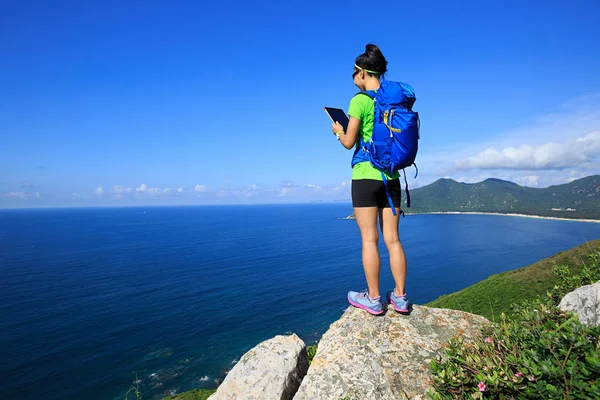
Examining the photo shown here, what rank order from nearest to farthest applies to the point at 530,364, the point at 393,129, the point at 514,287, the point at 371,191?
the point at 530,364, the point at 393,129, the point at 371,191, the point at 514,287

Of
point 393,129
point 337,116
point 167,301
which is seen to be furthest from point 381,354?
point 167,301

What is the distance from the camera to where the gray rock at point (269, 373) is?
588 cm

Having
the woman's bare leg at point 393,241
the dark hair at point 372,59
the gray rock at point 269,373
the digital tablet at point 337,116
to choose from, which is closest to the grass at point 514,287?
the gray rock at point 269,373

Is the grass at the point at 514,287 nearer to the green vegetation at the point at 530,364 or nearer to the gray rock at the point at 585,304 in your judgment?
the gray rock at the point at 585,304

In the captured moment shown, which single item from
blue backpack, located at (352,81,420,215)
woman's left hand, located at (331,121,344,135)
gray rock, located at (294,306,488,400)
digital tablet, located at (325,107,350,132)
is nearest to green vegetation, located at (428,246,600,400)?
gray rock, located at (294,306,488,400)

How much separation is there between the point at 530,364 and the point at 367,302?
2763mm

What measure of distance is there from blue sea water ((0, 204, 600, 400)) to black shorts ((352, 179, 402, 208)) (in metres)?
33.3

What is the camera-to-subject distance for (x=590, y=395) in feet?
7.45

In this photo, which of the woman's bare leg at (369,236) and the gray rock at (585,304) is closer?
the gray rock at (585,304)

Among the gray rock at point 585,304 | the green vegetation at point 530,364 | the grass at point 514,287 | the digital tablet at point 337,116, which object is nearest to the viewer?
the green vegetation at point 530,364

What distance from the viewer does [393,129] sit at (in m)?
4.39

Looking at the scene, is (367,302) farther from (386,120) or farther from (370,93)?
(370,93)

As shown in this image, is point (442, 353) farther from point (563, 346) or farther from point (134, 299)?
point (134, 299)

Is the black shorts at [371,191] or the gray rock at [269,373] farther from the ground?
the black shorts at [371,191]
